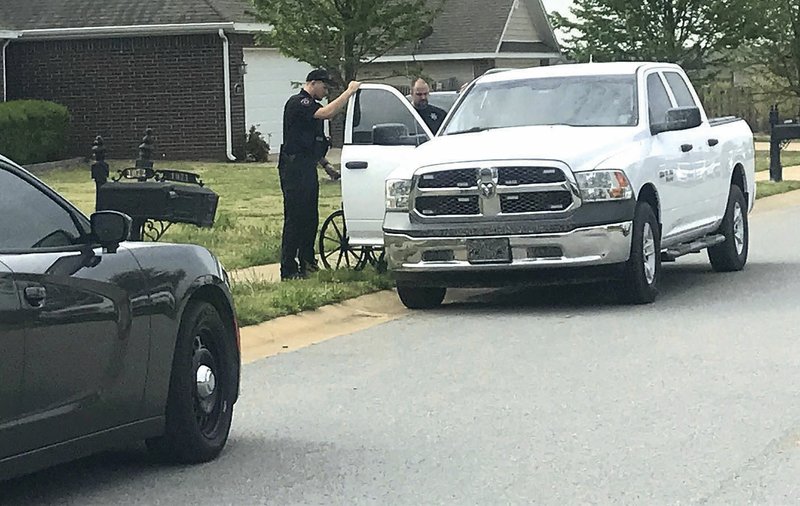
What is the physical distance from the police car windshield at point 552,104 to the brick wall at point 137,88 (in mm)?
19921

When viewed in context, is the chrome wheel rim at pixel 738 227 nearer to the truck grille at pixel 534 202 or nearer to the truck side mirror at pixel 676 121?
the truck side mirror at pixel 676 121

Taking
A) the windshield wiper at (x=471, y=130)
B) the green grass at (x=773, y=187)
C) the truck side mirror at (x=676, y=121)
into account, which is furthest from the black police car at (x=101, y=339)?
the green grass at (x=773, y=187)

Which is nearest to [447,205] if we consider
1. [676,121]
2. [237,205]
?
[676,121]

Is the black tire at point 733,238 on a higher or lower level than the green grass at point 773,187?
higher

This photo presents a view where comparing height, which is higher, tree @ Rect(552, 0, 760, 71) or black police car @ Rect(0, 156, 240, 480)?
tree @ Rect(552, 0, 760, 71)

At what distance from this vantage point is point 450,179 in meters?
12.2

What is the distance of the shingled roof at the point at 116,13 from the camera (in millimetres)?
33250

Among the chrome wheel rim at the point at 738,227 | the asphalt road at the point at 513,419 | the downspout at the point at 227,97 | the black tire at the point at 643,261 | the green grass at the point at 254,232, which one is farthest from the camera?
the downspout at the point at 227,97

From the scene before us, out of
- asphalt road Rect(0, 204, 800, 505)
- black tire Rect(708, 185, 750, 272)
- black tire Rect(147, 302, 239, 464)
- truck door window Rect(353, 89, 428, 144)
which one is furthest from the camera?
black tire Rect(708, 185, 750, 272)

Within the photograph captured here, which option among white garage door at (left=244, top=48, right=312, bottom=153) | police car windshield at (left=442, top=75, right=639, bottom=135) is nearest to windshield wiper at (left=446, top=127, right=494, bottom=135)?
police car windshield at (left=442, top=75, right=639, bottom=135)

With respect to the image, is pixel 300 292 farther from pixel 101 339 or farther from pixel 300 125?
pixel 101 339

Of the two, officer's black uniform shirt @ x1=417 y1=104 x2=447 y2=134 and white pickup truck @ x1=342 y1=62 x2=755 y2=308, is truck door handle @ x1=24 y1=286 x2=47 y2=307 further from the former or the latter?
officer's black uniform shirt @ x1=417 y1=104 x2=447 y2=134

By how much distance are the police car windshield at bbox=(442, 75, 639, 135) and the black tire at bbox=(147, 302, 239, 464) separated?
20.7 feet

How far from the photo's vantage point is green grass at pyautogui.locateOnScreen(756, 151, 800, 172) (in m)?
33.3
